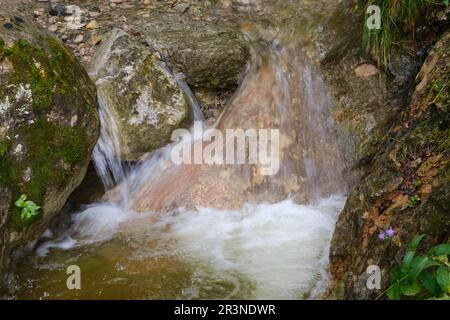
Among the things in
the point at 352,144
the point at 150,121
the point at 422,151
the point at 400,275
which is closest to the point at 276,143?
the point at 352,144

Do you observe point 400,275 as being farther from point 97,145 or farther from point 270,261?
point 97,145

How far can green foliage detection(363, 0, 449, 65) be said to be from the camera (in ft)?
15.8

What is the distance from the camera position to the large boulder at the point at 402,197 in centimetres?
305

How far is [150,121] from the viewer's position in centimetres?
548

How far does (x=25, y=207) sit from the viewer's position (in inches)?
154

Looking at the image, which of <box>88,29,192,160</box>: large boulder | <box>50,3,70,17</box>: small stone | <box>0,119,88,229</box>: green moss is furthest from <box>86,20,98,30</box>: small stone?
<box>0,119,88,229</box>: green moss

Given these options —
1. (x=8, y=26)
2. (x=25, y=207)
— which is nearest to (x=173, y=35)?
(x=8, y=26)

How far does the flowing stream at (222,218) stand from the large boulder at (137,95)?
134 millimetres

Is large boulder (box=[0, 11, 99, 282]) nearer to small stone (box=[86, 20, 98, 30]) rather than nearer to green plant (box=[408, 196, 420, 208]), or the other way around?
small stone (box=[86, 20, 98, 30])

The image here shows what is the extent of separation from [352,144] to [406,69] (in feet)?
3.09

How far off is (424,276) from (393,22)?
320 centimetres

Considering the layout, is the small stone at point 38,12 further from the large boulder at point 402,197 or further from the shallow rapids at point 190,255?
the large boulder at point 402,197

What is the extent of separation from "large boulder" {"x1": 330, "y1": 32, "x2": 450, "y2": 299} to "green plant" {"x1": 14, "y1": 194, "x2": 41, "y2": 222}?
2372 mm

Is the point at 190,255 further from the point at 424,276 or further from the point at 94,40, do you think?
the point at 94,40
